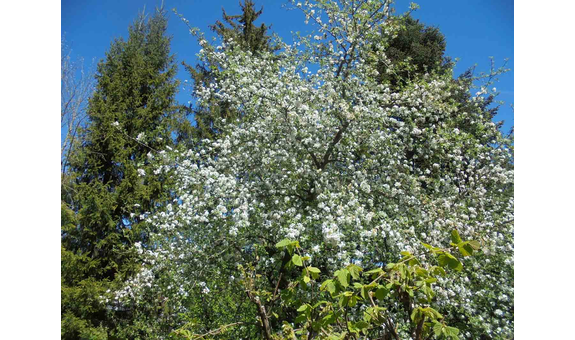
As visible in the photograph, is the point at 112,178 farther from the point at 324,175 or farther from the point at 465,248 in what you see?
the point at 465,248

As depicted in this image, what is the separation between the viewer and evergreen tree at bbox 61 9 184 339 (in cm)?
674

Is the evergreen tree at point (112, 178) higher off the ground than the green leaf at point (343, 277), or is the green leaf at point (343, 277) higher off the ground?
the evergreen tree at point (112, 178)

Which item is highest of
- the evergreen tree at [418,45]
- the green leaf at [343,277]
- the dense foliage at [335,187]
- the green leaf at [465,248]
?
the evergreen tree at [418,45]

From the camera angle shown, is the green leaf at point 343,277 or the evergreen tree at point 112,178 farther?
the evergreen tree at point 112,178

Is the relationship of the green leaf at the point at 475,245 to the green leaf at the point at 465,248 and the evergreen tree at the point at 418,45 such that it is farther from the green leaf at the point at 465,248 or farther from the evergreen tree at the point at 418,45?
the evergreen tree at the point at 418,45

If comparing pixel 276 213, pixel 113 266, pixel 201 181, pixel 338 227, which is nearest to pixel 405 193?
pixel 338 227

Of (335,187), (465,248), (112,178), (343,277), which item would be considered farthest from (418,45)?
(343,277)

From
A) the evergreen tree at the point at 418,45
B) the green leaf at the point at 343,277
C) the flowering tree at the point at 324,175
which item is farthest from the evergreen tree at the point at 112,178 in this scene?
the green leaf at the point at 343,277

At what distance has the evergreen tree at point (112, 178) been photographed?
6742 mm

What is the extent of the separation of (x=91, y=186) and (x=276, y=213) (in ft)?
19.9

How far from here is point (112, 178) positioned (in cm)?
816

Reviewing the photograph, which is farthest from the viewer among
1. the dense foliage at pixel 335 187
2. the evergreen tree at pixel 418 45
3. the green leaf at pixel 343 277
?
the evergreen tree at pixel 418 45
